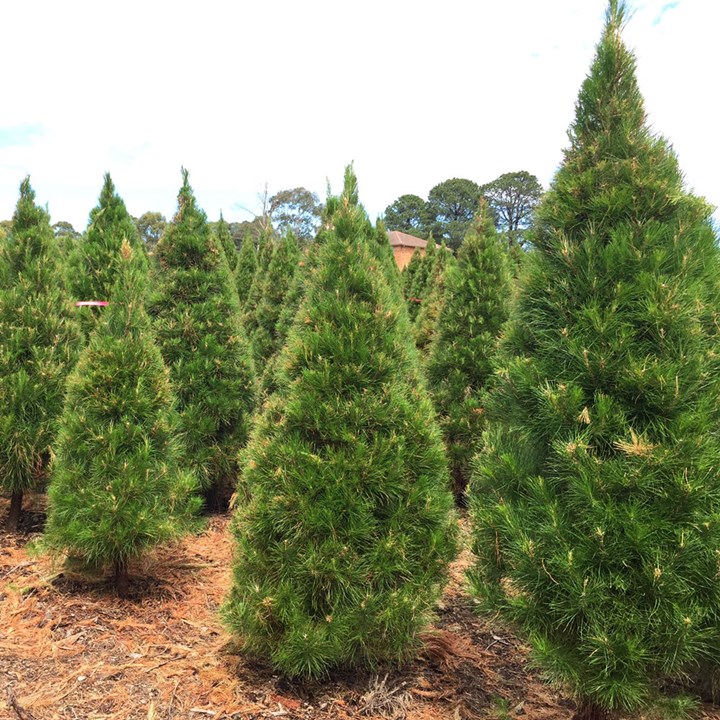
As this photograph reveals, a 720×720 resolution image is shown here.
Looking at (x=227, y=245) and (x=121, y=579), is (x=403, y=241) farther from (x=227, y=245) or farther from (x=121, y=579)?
(x=121, y=579)

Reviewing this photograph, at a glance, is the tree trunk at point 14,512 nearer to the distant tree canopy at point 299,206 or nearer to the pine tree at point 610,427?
the pine tree at point 610,427

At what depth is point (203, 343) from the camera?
7387 mm

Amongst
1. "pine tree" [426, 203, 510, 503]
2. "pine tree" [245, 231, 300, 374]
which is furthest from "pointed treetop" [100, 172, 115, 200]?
"pine tree" [426, 203, 510, 503]

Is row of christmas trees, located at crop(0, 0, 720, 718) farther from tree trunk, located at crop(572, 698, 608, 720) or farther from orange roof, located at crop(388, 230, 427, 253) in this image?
Answer: orange roof, located at crop(388, 230, 427, 253)

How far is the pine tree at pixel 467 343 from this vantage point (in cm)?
807

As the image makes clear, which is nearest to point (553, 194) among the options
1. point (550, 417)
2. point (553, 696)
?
point (550, 417)

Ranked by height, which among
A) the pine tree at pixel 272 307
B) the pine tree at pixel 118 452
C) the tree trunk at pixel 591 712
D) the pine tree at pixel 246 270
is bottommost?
the tree trunk at pixel 591 712

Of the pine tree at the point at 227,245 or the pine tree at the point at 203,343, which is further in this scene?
the pine tree at the point at 227,245

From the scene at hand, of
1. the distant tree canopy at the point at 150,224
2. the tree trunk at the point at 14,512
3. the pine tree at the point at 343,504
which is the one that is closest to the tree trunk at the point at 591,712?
the pine tree at the point at 343,504

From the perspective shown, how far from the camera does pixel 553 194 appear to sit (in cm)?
346

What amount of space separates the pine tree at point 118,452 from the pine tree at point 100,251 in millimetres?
4101

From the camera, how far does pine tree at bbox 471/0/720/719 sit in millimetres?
2721

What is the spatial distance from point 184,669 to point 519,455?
2.68 metres

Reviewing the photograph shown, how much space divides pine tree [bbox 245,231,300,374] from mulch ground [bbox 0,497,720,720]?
463cm
